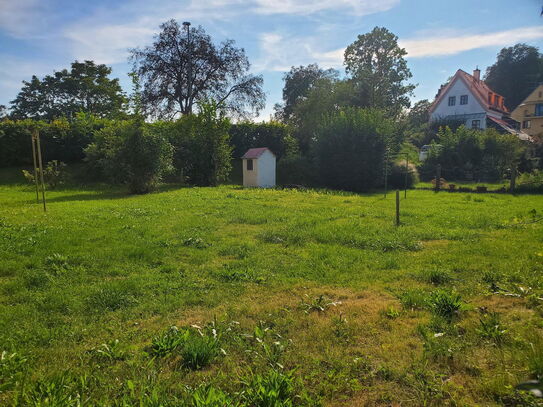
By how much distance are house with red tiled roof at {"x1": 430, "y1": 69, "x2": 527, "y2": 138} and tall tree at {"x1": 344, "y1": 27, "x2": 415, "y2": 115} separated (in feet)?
20.7

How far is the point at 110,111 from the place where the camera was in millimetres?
41000

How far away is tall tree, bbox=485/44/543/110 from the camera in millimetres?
57344

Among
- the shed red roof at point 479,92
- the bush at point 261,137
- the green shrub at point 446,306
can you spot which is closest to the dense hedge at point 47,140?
the bush at point 261,137

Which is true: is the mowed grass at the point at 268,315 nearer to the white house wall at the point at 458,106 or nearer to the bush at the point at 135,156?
the bush at the point at 135,156

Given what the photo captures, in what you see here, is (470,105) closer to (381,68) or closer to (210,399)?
(381,68)

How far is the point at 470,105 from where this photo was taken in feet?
133

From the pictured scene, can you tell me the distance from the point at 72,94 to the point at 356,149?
3828 cm

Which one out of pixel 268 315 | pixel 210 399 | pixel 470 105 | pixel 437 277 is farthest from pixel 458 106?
pixel 210 399

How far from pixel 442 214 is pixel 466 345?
8.18m

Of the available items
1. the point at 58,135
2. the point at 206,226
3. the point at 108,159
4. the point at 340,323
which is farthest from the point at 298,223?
the point at 58,135

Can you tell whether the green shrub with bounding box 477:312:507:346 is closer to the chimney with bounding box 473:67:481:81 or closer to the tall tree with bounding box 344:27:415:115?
the tall tree with bounding box 344:27:415:115

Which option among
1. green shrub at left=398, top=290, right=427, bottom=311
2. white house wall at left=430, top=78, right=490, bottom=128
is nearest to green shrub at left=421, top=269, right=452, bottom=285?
green shrub at left=398, top=290, right=427, bottom=311

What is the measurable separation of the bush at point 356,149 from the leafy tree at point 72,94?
28.8m

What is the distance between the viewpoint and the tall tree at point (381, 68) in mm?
35750
